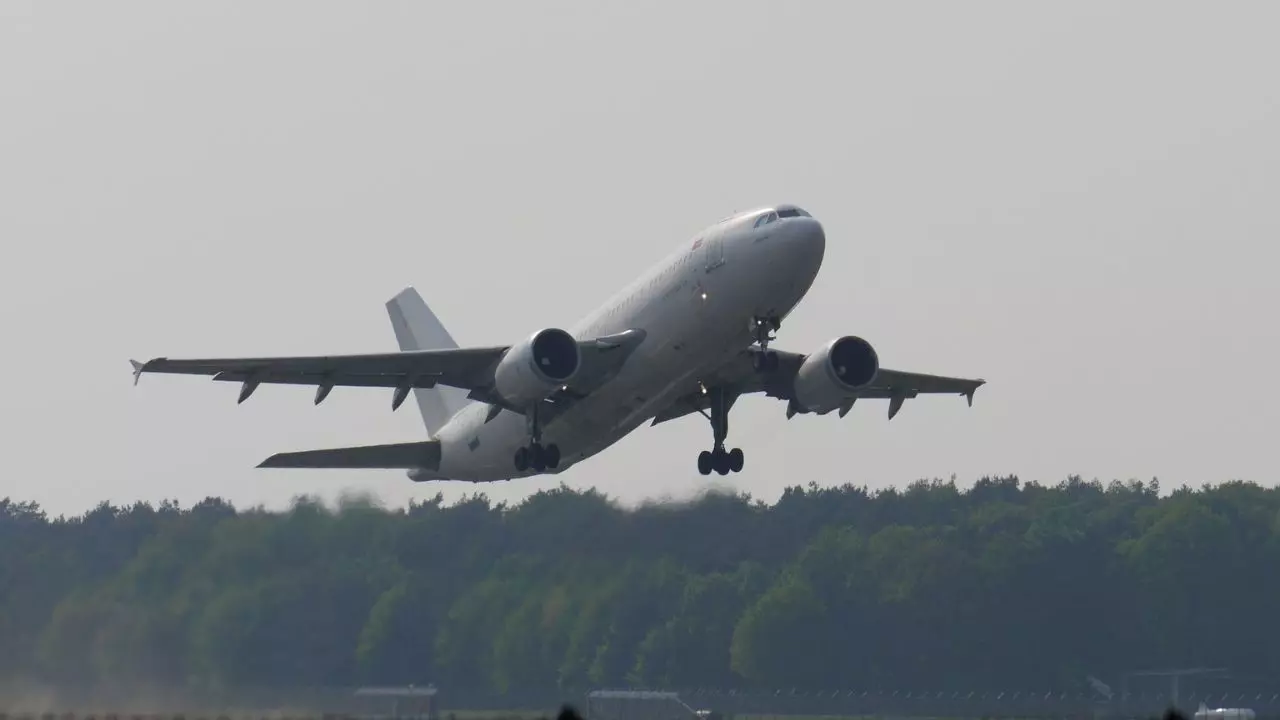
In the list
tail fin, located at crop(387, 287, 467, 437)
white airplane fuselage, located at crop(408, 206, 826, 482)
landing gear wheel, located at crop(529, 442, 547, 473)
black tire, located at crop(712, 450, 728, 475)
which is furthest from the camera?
tail fin, located at crop(387, 287, 467, 437)

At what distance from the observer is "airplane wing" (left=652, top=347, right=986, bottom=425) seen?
49.6m

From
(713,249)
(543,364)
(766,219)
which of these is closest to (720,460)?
(543,364)

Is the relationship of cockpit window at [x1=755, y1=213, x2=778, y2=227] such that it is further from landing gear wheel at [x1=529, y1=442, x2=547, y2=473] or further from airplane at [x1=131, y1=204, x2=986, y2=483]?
landing gear wheel at [x1=529, y1=442, x2=547, y2=473]

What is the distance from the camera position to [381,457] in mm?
54312

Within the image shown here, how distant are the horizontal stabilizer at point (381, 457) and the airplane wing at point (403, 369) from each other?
3.68m

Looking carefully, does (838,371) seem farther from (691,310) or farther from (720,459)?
(691,310)

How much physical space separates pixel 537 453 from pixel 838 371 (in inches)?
265

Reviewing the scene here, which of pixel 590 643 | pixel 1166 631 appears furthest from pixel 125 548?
pixel 1166 631

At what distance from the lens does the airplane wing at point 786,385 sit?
49.6m

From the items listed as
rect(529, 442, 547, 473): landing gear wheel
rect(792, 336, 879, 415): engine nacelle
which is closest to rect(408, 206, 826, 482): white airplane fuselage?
rect(529, 442, 547, 473): landing gear wheel

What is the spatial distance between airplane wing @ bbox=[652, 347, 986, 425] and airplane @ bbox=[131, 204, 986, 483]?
39 millimetres

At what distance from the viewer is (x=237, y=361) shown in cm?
4762

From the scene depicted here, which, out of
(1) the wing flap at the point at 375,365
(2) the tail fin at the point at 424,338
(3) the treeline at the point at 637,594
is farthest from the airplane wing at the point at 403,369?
(3) the treeline at the point at 637,594

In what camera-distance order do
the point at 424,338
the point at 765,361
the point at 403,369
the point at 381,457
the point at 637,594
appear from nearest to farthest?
the point at 765,361 → the point at 403,369 → the point at 381,457 → the point at 424,338 → the point at 637,594
